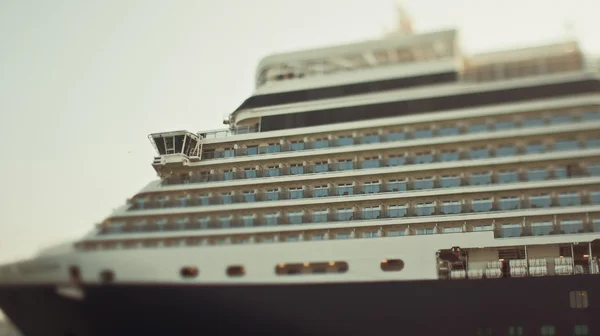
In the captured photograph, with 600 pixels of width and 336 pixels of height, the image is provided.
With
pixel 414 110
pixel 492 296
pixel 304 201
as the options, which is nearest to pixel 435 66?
pixel 414 110

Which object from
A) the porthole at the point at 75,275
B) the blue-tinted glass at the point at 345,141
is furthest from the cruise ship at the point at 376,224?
the blue-tinted glass at the point at 345,141

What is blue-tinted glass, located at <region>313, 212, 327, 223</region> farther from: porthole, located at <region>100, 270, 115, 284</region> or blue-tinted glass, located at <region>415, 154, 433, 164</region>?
porthole, located at <region>100, 270, 115, 284</region>

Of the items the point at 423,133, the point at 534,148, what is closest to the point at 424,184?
the point at 423,133

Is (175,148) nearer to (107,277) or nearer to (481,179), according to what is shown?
(107,277)

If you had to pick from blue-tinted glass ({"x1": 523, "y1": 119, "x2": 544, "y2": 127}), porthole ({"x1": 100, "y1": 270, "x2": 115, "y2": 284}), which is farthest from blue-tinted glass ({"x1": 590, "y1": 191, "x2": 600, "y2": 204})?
porthole ({"x1": 100, "y1": 270, "x2": 115, "y2": 284})

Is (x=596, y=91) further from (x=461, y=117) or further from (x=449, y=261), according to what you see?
(x=449, y=261)

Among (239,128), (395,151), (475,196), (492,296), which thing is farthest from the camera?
(239,128)
